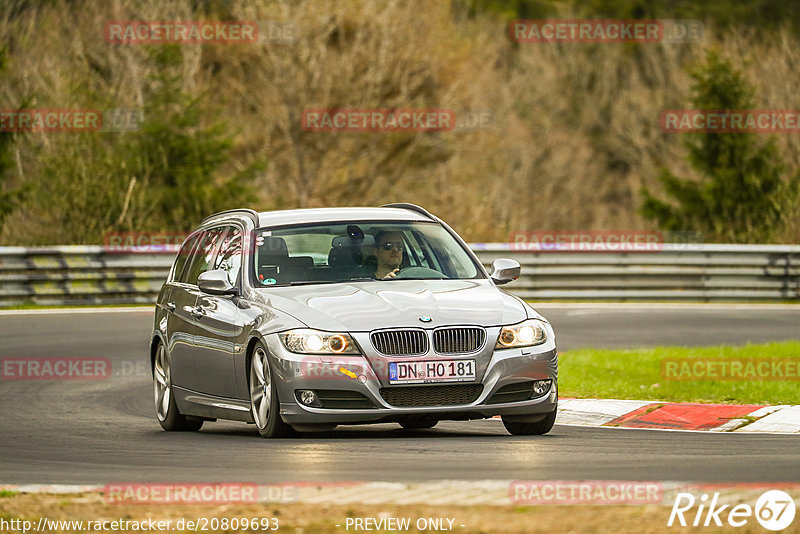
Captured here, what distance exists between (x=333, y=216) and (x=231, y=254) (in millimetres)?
809

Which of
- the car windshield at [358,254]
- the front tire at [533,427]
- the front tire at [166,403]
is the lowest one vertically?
the front tire at [166,403]

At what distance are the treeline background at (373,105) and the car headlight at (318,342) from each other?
735 inches

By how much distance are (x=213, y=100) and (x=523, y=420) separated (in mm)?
34802

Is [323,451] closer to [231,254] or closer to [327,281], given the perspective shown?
[327,281]

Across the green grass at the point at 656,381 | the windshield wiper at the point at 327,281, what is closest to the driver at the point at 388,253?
the windshield wiper at the point at 327,281

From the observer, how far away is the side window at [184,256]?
12.9 meters

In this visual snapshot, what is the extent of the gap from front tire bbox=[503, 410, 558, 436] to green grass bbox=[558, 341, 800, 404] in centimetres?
260

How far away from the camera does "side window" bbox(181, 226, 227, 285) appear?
12.3m

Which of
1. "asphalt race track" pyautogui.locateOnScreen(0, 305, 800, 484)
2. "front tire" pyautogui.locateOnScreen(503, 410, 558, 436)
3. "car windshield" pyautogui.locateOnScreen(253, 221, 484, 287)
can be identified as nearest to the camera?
"asphalt race track" pyautogui.locateOnScreen(0, 305, 800, 484)

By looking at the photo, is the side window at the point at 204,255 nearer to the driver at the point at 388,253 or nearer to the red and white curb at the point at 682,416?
the driver at the point at 388,253

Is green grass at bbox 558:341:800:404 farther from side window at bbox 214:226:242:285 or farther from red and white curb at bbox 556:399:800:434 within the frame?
side window at bbox 214:226:242:285

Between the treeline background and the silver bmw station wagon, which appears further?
the treeline background

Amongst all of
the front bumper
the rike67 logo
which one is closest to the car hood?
the front bumper

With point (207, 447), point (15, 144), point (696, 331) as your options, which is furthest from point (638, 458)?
point (15, 144)
